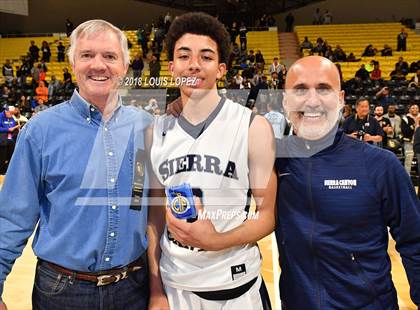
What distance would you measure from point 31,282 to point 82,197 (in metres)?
2.53

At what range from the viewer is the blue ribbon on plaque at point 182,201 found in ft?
4.86

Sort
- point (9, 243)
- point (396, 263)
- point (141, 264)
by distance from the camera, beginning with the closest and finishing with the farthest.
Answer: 1. point (9, 243)
2. point (141, 264)
3. point (396, 263)

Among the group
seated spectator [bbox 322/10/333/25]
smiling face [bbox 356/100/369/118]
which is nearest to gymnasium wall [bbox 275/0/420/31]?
seated spectator [bbox 322/10/333/25]

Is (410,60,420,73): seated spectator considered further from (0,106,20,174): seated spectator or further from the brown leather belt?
the brown leather belt

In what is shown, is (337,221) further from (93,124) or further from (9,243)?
(9,243)

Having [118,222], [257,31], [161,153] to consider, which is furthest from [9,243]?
[257,31]

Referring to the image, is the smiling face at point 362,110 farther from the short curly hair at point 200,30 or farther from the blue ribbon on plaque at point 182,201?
the blue ribbon on plaque at point 182,201

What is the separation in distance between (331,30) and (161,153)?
18.3 m

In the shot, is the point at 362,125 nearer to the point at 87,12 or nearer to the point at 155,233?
the point at 155,233

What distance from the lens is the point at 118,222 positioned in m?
1.67

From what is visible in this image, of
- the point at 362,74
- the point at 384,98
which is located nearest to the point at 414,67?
the point at 362,74

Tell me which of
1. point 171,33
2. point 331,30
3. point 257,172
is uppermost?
point 331,30

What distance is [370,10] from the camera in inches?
775

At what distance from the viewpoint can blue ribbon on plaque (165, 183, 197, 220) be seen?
1.48 m
